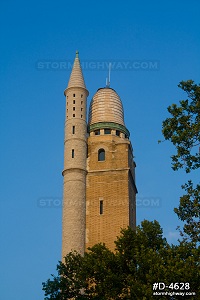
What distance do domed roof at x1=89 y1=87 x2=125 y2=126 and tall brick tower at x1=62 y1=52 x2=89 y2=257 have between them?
1.60 meters

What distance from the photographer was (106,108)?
174 ft

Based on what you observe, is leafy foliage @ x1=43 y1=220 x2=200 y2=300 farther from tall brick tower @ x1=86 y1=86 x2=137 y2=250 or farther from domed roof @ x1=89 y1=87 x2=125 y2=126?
domed roof @ x1=89 y1=87 x2=125 y2=126

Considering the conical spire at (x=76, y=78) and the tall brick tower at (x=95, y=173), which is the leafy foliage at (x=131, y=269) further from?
the conical spire at (x=76, y=78)

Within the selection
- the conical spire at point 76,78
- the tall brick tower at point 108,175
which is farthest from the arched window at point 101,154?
the conical spire at point 76,78

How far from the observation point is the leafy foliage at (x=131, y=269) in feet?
93.5

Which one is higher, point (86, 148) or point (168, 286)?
point (86, 148)

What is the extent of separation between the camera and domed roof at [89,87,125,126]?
173ft

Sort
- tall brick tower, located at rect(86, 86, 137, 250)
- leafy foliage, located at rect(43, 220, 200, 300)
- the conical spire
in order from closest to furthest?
leafy foliage, located at rect(43, 220, 200, 300), tall brick tower, located at rect(86, 86, 137, 250), the conical spire

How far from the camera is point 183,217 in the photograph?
27672 millimetres

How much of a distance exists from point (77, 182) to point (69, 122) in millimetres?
5727

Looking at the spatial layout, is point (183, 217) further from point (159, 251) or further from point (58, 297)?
point (58, 297)

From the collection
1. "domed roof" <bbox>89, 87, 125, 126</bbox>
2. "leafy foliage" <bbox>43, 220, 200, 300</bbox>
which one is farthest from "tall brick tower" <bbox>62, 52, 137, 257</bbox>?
"leafy foliage" <bbox>43, 220, 200, 300</bbox>

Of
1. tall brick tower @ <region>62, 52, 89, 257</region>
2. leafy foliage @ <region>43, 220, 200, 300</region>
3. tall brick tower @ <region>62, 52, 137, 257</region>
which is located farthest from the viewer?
tall brick tower @ <region>62, 52, 137, 257</region>

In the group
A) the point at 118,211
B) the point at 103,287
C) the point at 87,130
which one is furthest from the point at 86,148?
the point at 103,287
